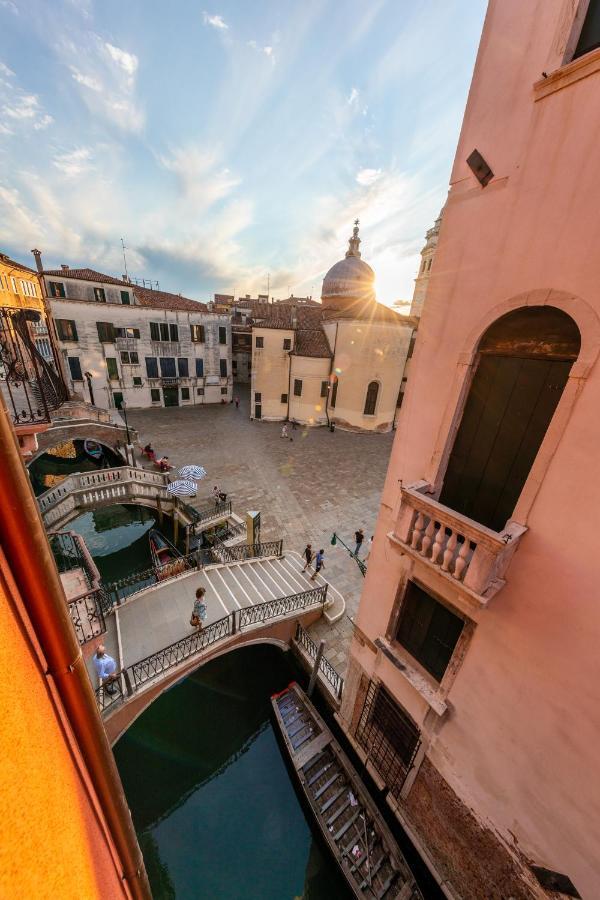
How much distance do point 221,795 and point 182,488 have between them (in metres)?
10.1

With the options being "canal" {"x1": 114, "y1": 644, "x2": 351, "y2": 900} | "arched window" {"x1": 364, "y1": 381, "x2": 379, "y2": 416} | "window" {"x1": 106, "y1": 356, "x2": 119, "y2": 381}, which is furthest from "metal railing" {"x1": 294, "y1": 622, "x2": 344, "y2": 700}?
"window" {"x1": 106, "y1": 356, "x2": 119, "y2": 381}

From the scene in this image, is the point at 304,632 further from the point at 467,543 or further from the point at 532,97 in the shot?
the point at 532,97

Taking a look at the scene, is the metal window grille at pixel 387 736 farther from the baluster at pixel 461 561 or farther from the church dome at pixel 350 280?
the church dome at pixel 350 280

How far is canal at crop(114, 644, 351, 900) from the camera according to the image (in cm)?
706

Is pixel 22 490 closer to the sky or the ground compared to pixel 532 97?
closer to the ground

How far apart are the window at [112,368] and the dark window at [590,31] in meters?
29.6

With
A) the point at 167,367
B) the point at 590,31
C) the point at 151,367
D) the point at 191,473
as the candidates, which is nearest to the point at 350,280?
the point at 167,367

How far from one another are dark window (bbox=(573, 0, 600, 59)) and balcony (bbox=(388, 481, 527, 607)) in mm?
4543

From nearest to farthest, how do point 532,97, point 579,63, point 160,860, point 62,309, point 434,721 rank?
point 579,63 < point 532,97 < point 434,721 < point 160,860 < point 62,309

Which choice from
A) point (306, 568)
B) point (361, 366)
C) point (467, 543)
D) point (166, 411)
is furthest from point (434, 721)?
point (166, 411)

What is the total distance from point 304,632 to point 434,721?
5.59m

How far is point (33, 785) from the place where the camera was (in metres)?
1.40

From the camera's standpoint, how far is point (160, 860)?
7.31 metres

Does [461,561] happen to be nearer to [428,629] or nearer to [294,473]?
[428,629]
